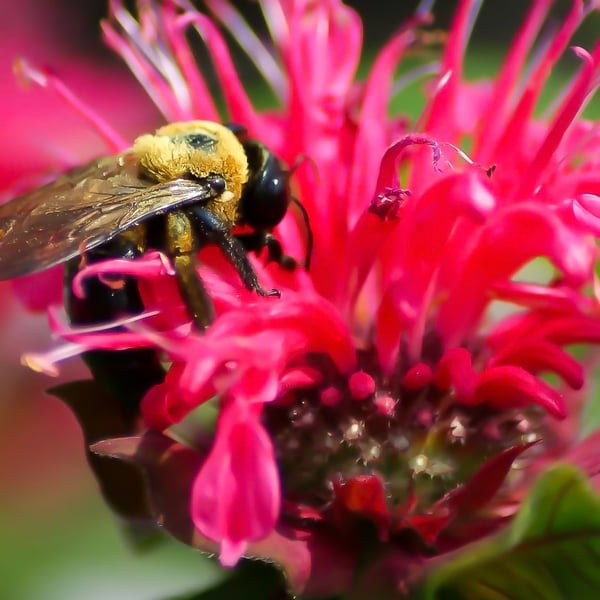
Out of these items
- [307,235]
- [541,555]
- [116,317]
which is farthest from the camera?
[307,235]

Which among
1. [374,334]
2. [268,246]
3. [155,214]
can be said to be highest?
[155,214]

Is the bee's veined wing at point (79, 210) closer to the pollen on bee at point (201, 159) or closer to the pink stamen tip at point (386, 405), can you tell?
the pollen on bee at point (201, 159)

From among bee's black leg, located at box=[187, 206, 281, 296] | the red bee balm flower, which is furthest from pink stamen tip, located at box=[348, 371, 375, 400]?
bee's black leg, located at box=[187, 206, 281, 296]

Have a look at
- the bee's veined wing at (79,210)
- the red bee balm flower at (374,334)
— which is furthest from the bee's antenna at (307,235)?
the bee's veined wing at (79,210)

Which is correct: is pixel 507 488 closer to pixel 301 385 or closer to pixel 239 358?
pixel 301 385

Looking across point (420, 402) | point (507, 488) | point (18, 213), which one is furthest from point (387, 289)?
point (18, 213)

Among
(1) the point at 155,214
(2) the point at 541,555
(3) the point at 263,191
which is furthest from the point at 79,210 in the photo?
(2) the point at 541,555

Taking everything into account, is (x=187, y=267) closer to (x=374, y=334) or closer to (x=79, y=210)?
(x=79, y=210)
